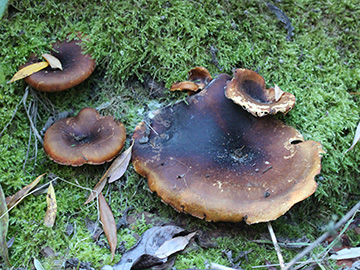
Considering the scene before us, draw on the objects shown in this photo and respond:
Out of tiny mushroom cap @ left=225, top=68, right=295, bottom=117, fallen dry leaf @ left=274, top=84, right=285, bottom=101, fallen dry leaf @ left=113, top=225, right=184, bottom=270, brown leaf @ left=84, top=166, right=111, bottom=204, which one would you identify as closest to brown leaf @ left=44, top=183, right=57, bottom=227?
brown leaf @ left=84, top=166, right=111, bottom=204

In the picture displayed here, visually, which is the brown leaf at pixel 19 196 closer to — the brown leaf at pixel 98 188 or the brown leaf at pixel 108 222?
the brown leaf at pixel 98 188

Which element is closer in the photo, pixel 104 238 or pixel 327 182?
pixel 104 238

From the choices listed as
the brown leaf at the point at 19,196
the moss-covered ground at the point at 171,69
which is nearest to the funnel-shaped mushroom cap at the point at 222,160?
the moss-covered ground at the point at 171,69

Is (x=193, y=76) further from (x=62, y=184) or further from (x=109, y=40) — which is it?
(x=62, y=184)

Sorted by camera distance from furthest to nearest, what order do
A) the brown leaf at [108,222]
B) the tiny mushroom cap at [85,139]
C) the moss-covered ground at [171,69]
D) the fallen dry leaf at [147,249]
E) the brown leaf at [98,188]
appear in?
the moss-covered ground at [171,69], the brown leaf at [98,188], the tiny mushroom cap at [85,139], the brown leaf at [108,222], the fallen dry leaf at [147,249]

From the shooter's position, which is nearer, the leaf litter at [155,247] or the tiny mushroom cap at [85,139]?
the leaf litter at [155,247]

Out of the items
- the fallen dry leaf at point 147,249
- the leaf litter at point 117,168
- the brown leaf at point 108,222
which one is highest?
the leaf litter at point 117,168

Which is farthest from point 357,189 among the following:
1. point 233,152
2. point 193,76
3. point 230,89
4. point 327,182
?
point 193,76

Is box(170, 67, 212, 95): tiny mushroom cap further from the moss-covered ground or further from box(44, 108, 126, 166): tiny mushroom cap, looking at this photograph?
box(44, 108, 126, 166): tiny mushroom cap
